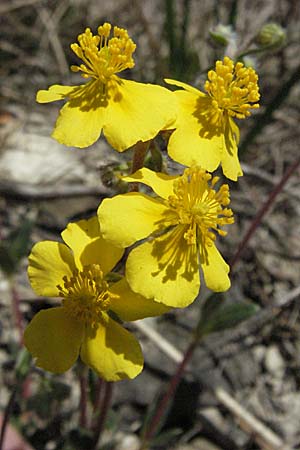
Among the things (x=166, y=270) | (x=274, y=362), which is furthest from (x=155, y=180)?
(x=274, y=362)

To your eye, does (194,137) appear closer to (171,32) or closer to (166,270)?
(166,270)

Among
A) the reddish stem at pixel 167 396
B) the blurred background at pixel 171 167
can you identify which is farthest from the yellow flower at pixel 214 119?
the reddish stem at pixel 167 396


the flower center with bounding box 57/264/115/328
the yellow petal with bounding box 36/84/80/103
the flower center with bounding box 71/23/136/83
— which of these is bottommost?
the flower center with bounding box 57/264/115/328

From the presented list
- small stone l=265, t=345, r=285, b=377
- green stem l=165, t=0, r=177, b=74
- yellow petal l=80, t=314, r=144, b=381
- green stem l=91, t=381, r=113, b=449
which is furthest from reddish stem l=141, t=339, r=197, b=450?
green stem l=165, t=0, r=177, b=74

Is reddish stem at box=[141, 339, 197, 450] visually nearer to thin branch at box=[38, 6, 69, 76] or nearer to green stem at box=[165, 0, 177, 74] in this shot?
green stem at box=[165, 0, 177, 74]

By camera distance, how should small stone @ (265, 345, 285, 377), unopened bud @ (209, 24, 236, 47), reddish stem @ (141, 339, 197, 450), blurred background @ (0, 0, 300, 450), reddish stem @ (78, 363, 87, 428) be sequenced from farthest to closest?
small stone @ (265, 345, 285, 377)
blurred background @ (0, 0, 300, 450)
reddish stem @ (141, 339, 197, 450)
unopened bud @ (209, 24, 236, 47)
reddish stem @ (78, 363, 87, 428)

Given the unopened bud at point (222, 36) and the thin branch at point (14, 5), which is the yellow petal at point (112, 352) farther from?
the thin branch at point (14, 5)

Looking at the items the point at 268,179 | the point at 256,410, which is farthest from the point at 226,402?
the point at 268,179
